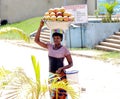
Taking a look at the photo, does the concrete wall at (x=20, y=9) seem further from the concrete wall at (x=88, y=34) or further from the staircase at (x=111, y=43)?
the staircase at (x=111, y=43)

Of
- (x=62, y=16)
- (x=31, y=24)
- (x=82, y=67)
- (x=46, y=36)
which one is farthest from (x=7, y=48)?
(x=62, y=16)

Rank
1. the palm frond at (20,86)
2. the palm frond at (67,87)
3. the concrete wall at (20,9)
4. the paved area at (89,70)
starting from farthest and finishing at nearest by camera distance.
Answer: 1. the concrete wall at (20,9)
2. the paved area at (89,70)
3. the palm frond at (67,87)
4. the palm frond at (20,86)

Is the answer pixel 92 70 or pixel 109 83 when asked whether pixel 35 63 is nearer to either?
pixel 109 83

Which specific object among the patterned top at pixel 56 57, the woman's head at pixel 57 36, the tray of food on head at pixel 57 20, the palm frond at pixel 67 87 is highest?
the tray of food on head at pixel 57 20

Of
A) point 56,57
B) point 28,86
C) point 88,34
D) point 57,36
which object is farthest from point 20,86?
point 88,34

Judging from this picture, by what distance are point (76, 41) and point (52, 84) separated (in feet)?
42.2

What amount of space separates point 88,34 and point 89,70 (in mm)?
5636

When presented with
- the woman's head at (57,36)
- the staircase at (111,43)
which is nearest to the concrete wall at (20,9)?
the staircase at (111,43)

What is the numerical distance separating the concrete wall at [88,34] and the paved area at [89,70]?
4.72 feet

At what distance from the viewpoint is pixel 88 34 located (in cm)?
1730

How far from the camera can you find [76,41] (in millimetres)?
17562

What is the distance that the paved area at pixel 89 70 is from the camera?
8656mm

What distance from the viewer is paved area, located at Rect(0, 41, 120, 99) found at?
341 inches

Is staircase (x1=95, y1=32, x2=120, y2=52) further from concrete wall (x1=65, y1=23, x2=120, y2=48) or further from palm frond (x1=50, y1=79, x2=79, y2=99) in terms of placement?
palm frond (x1=50, y1=79, x2=79, y2=99)
